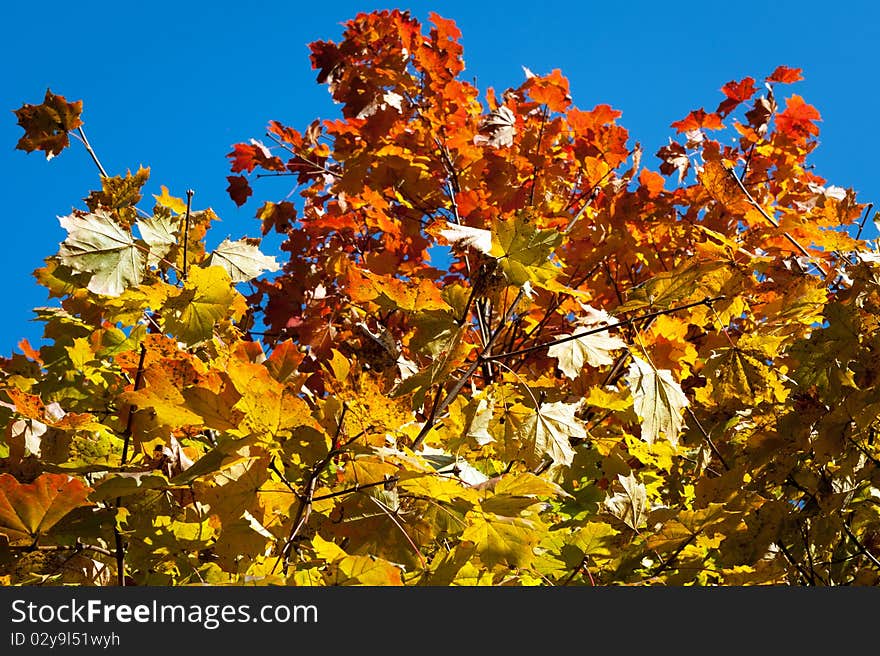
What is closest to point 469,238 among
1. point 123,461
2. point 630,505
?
point 123,461

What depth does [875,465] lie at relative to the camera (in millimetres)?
2301

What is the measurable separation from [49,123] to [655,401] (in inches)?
78.5

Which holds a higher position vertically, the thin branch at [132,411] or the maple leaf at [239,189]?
the maple leaf at [239,189]

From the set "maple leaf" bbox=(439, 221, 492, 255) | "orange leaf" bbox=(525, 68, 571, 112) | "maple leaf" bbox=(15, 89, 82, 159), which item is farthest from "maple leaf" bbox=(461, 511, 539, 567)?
"orange leaf" bbox=(525, 68, 571, 112)

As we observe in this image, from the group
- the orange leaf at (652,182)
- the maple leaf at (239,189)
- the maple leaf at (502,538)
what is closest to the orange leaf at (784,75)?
the orange leaf at (652,182)

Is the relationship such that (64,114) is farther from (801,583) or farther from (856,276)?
(801,583)

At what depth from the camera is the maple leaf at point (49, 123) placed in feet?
8.29

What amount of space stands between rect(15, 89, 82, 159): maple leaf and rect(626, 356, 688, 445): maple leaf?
1841 mm

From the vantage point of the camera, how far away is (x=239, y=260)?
2100 mm

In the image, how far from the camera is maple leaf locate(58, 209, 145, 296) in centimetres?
183

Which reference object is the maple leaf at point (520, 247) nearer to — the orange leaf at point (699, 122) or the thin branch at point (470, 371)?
the thin branch at point (470, 371)

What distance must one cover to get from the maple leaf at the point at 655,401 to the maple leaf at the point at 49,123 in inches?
72.5

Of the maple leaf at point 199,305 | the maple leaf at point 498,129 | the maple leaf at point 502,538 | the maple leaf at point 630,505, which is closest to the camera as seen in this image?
the maple leaf at point 502,538

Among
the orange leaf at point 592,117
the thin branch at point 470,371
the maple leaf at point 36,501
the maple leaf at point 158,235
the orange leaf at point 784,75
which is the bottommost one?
the maple leaf at point 36,501
